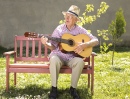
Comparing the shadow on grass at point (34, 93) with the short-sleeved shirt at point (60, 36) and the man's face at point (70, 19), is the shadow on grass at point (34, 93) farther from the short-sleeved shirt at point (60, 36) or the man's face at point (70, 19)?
the man's face at point (70, 19)

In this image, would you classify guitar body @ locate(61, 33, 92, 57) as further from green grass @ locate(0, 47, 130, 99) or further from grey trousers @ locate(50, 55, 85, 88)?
green grass @ locate(0, 47, 130, 99)

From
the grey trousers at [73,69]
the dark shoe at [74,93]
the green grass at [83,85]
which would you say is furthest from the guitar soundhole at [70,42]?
the green grass at [83,85]

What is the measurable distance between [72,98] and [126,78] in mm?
2000

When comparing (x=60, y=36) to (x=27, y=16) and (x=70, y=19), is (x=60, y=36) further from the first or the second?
(x=27, y=16)

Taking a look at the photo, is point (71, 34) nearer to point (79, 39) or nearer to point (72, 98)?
point (79, 39)

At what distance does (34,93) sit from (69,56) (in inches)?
34.6

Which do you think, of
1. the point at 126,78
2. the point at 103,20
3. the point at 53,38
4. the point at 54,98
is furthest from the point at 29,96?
the point at 103,20

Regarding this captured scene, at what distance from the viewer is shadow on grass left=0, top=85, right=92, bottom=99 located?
15.5 feet

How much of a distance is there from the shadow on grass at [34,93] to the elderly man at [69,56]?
185 millimetres

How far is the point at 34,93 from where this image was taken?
16.4 ft

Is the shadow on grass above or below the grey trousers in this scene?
below

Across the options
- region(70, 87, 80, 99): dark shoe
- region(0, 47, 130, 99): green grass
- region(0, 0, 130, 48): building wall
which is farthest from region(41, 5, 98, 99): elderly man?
region(0, 0, 130, 48): building wall

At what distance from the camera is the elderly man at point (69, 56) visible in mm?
4656

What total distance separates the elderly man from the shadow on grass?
185 mm
